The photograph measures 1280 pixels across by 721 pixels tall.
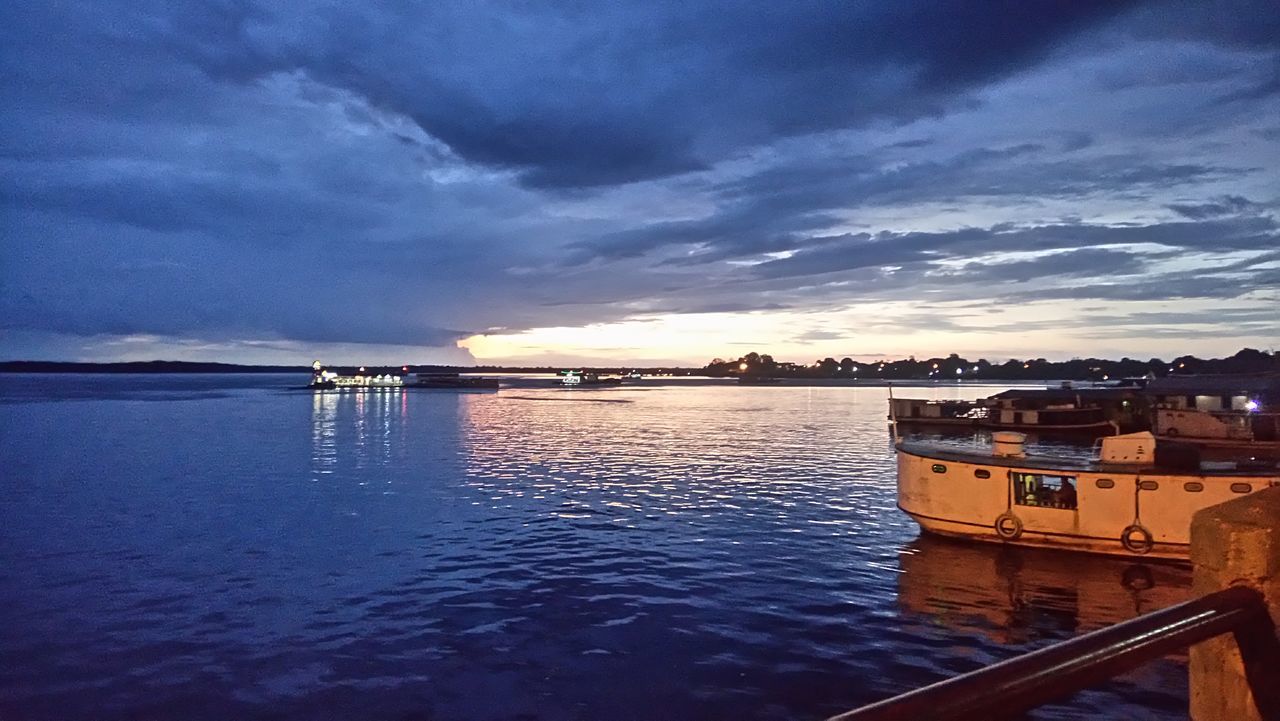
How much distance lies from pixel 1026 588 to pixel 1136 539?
528cm

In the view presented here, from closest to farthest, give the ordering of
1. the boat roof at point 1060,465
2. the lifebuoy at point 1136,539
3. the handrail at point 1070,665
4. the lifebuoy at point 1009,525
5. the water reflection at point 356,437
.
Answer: the handrail at point 1070,665, the boat roof at point 1060,465, the lifebuoy at point 1136,539, the lifebuoy at point 1009,525, the water reflection at point 356,437

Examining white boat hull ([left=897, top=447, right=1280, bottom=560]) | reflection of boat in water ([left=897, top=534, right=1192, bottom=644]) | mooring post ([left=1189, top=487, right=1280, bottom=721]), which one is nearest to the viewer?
mooring post ([left=1189, top=487, right=1280, bottom=721])

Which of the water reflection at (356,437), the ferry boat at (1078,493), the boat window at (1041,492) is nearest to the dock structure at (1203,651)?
the ferry boat at (1078,493)

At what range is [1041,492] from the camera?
29359mm

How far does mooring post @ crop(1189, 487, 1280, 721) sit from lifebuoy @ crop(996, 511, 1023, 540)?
26.7 meters

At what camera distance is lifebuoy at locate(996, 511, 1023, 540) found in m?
29.3

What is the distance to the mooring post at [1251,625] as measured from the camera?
421 centimetres

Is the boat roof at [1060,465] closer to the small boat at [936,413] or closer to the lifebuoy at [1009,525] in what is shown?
the lifebuoy at [1009,525]

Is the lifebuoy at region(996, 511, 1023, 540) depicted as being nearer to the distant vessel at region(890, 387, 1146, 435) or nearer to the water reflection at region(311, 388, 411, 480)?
the water reflection at region(311, 388, 411, 480)

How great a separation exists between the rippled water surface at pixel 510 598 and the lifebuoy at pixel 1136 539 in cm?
66

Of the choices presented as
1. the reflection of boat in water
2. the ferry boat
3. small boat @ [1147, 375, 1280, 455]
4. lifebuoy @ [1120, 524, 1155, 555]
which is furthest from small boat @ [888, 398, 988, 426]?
lifebuoy @ [1120, 524, 1155, 555]

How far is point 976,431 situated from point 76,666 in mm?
77630

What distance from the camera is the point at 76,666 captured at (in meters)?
18.8

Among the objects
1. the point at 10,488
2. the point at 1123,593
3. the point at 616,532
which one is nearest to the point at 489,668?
the point at 616,532
